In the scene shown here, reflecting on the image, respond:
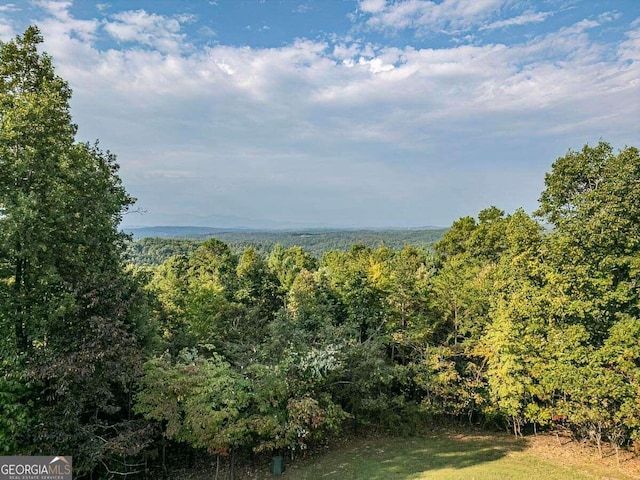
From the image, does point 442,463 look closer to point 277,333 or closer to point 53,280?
point 277,333

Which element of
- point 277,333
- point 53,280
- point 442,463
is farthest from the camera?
point 277,333

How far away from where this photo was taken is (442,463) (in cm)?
1481

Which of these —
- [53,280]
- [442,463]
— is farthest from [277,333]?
[53,280]

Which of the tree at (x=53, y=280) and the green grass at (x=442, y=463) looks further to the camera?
the green grass at (x=442, y=463)

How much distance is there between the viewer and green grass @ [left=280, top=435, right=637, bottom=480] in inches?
530

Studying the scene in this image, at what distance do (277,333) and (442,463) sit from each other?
7.66 meters

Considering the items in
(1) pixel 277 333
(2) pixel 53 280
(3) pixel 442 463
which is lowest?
(3) pixel 442 463

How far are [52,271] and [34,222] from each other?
1331 mm

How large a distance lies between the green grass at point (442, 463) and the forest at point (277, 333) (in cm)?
119

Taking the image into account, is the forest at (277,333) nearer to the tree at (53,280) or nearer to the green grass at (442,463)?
the tree at (53,280)

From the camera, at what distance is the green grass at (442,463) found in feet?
44.1

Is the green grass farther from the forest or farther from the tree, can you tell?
the tree

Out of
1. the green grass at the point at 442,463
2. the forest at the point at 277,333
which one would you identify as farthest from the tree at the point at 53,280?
the green grass at the point at 442,463

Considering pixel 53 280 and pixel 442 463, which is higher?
pixel 53 280
